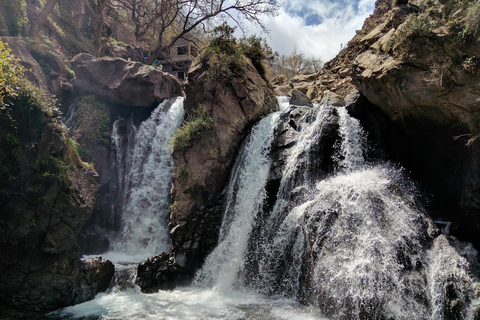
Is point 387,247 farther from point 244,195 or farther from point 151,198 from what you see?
point 151,198

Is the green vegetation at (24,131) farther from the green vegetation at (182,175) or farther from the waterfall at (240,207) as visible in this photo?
the waterfall at (240,207)

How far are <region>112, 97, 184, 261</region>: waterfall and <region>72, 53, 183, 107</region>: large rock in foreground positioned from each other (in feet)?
3.15

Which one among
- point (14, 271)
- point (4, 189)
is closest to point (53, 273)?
point (14, 271)

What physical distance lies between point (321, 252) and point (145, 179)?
9.48m

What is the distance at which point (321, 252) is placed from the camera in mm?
6984

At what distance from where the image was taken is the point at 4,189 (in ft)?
26.9

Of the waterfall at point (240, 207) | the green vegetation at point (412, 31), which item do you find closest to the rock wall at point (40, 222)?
the waterfall at point (240, 207)

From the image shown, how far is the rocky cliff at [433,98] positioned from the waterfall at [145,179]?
28.3 feet

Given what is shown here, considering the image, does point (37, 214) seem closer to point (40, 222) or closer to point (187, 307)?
point (40, 222)

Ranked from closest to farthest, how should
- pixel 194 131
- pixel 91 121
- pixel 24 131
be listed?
1. pixel 24 131
2. pixel 194 131
3. pixel 91 121

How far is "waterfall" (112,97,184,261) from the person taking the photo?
12539 mm

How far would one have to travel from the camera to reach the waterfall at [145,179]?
1254 cm

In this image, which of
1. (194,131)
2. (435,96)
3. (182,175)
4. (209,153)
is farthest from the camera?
(194,131)

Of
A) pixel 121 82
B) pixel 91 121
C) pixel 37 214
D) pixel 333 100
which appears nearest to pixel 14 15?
pixel 121 82
